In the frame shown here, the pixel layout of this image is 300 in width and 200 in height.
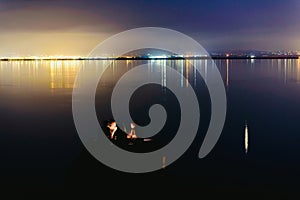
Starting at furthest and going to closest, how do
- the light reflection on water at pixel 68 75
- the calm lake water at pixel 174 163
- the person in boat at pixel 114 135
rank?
the light reflection on water at pixel 68 75 → the person in boat at pixel 114 135 → the calm lake water at pixel 174 163

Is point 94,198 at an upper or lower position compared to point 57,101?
lower

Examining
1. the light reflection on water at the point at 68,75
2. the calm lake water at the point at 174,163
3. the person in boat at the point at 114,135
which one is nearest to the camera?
the calm lake water at the point at 174,163

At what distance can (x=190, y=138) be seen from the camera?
1479 cm

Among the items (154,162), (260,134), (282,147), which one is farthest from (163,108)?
(154,162)

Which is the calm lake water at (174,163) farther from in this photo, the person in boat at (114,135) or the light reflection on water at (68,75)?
the light reflection on water at (68,75)

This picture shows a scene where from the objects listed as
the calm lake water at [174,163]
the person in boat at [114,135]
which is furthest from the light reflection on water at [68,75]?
the person in boat at [114,135]

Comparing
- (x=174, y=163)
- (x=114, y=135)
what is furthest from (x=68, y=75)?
(x=174, y=163)

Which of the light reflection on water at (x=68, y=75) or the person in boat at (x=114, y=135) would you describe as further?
the light reflection on water at (x=68, y=75)

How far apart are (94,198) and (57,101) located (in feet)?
59.9

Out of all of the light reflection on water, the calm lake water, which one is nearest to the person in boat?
the calm lake water

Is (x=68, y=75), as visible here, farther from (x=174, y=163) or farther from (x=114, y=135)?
(x=174, y=163)

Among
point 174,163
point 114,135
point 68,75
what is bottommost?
point 174,163

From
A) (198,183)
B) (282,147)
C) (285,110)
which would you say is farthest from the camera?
(285,110)

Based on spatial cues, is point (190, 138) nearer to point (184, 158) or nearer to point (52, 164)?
point (184, 158)
